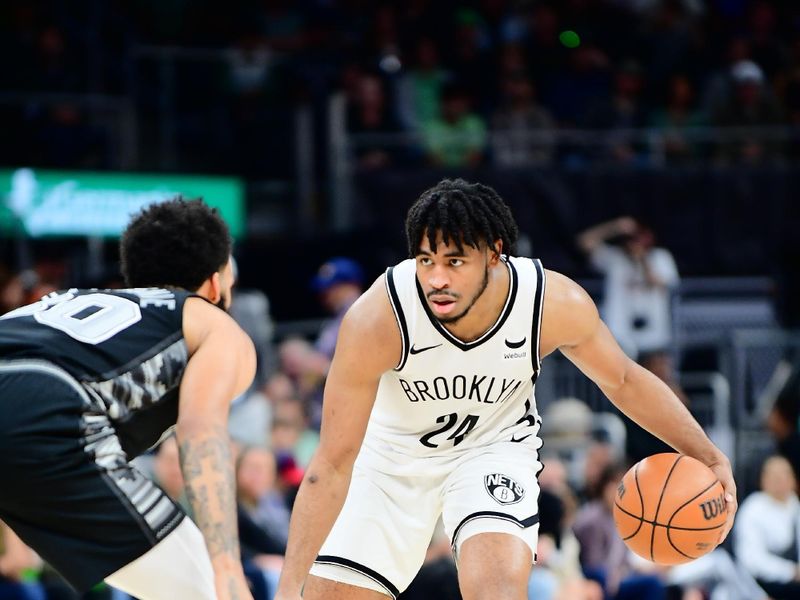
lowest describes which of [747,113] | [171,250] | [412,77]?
[171,250]

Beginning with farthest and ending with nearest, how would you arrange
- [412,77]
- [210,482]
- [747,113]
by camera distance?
[747,113] → [412,77] → [210,482]

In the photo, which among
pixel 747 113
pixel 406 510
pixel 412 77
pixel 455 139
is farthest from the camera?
pixel 747 113

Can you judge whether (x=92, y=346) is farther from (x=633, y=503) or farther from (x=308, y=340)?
(x=308, y=340)

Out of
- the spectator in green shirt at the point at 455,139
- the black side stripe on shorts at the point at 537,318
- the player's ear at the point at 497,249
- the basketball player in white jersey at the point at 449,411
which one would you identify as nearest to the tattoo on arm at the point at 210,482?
the basketball player in white jersey at the point at 449,411

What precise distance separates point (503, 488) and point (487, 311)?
705mm

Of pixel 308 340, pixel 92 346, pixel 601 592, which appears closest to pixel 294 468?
pixel 601 592

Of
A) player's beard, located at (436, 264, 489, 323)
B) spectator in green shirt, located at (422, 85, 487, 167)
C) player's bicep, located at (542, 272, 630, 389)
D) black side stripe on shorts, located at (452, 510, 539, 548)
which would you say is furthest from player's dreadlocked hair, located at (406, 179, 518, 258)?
spectator in green shirt, located at (422, 85, 487, 167)

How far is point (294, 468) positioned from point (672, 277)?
470 centimetres

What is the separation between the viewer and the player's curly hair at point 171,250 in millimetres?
4668

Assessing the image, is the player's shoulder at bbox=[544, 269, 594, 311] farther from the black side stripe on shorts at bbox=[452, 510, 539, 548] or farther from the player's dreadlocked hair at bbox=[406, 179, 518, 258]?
the black side stripe on shorts at bbox=[452, 510, 539, 548]

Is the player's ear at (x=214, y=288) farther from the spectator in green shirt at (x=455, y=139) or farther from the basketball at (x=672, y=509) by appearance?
the spectator in green shirt at (x=455, y=139)

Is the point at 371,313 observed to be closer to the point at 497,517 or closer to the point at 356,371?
the point at 356,371

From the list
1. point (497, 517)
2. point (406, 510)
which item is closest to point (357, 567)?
point (406, 510)

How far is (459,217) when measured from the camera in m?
4.91
